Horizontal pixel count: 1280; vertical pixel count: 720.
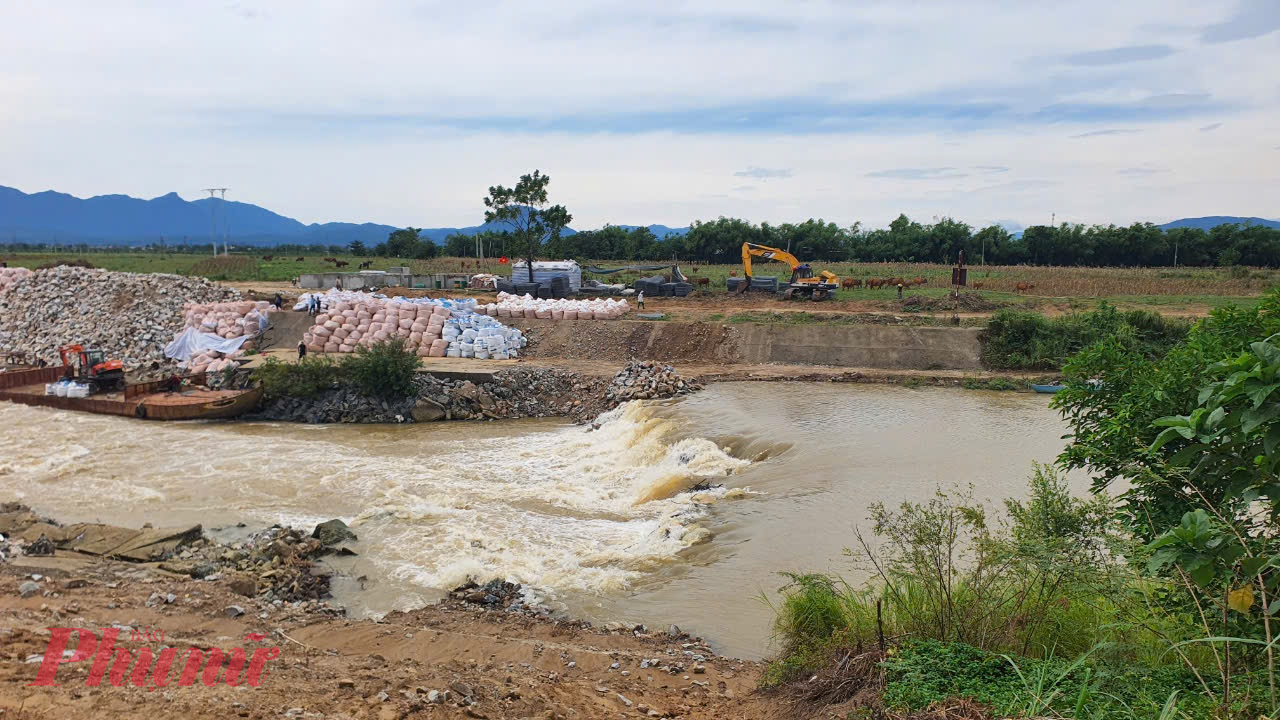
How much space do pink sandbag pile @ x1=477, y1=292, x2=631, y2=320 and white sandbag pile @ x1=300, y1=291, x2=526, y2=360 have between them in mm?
1666

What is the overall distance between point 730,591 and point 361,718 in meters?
5.15

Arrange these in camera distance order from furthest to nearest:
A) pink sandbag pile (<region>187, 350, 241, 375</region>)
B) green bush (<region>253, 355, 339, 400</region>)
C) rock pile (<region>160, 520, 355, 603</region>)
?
pink sandbag pile (<region>187, 350, 241, 375</region>) → green bush (<region>253, 355, 339, 400</region>) → rock pile (<region>160, 520, 355, 603</region>)

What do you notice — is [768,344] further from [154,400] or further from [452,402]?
[154,400]

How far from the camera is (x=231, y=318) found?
2759 cm

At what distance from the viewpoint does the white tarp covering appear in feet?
86.3

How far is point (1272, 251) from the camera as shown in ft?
154

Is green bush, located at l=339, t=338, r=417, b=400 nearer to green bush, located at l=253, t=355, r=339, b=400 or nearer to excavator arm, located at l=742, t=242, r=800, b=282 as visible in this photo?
green bush, located at l=253, t=355, r=339, b=400

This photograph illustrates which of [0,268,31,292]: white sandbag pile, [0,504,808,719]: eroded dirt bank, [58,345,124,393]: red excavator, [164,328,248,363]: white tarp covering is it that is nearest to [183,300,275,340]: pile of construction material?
[164,328,248,363]: white tarp covering

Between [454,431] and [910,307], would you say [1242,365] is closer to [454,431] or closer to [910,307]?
[454,431]

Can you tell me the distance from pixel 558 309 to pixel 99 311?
17328 millimetres

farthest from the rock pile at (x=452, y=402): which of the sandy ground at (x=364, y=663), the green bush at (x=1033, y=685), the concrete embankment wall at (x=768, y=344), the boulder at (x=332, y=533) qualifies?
the green bush at (x=1033, y=685)

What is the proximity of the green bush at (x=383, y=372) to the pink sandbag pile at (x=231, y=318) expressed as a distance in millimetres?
7833

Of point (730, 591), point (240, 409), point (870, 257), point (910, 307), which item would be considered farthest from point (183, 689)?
point (870, 257)

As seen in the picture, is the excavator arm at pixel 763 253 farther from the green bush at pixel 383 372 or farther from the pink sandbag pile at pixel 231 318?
the pink sandbag pile at pixel 231 318
